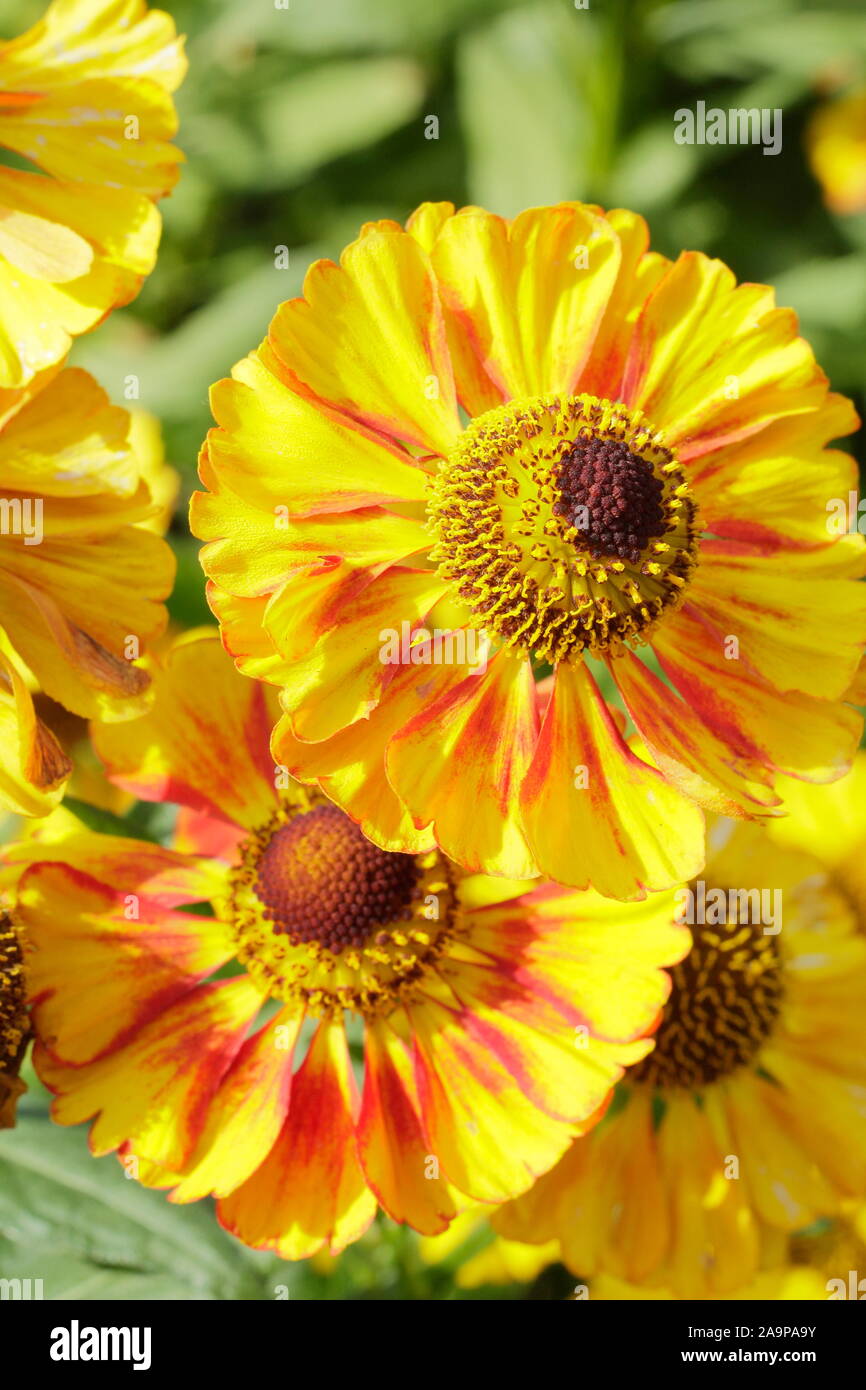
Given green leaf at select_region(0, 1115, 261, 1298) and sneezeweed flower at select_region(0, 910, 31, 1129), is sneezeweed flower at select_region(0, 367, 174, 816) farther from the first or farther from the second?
green leaf at select_region(0, 1115, 261, 1298)

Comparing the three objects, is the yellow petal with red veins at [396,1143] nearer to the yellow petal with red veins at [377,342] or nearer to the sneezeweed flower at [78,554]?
the sneezeweed flower at [78,554]

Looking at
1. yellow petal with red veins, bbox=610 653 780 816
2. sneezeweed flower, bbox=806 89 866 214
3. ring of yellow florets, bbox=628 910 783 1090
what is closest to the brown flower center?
yellow petal with red veins, bbox=610 653 780 816

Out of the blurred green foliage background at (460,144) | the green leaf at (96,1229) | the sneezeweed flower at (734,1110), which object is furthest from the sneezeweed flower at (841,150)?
the green leaf at (96,1229)

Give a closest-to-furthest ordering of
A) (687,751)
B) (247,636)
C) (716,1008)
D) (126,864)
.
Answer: (247,636)
(687,751)
(126,864)
(716,1008)

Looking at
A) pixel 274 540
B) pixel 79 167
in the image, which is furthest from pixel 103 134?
pixel 274 540

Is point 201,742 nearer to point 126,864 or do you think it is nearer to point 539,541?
point 126,864
